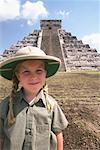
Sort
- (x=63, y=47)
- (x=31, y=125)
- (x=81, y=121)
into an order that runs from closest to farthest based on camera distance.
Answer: (x=31, y=125)
(x=81, y=121)
(x=63, y=47)

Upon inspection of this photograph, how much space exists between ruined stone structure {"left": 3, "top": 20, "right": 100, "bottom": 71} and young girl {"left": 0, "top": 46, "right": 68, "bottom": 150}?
25129 mm

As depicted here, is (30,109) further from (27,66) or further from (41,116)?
(27,66)

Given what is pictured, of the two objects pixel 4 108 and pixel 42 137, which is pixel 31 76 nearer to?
pixel 4 108

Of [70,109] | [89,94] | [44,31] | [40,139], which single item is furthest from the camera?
[44,31]

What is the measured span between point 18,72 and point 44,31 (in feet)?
143

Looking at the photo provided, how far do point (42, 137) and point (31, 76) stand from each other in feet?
1.36

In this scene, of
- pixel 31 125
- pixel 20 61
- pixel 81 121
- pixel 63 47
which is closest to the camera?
pixel 31 125

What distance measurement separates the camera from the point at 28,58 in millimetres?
2664

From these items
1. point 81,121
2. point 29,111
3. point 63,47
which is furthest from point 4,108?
point 63,47

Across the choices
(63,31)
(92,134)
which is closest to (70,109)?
(92,134)

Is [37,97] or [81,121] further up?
[37,97]

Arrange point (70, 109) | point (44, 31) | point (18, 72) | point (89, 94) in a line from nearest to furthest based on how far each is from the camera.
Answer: point (18, 72)
point (70, 109)
point (89, 94)
point (44, 31)

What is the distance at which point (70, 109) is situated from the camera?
731 centimetres

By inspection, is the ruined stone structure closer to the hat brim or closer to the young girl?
the hat brim
